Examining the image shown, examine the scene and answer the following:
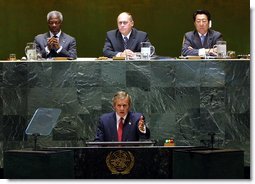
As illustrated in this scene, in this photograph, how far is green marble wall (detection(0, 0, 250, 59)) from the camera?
14.3m

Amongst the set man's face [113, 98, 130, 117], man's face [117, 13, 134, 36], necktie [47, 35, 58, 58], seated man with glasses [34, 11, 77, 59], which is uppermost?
man's face [117, 13, 134, 36]

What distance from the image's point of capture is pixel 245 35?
14.4m

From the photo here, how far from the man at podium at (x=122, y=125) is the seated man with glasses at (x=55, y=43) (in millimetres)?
1304

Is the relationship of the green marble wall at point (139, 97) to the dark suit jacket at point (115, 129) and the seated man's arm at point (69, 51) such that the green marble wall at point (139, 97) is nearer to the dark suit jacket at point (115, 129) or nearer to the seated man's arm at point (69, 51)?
the dark suit jacket at point (115, 129)

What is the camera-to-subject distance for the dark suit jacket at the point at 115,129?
10.3 meters

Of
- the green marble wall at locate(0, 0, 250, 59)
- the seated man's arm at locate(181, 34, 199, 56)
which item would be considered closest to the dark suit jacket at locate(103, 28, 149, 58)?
the seated man's arm at locate(181, 34, 199, 56)

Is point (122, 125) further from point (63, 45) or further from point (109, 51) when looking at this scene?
point (63, 45)

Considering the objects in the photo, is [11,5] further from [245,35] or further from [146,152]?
[146,152]

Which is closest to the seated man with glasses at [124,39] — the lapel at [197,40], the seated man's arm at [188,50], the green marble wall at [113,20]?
the seated man's arm at [188,50]

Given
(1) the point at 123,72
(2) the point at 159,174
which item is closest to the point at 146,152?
(2) the point at 159,174

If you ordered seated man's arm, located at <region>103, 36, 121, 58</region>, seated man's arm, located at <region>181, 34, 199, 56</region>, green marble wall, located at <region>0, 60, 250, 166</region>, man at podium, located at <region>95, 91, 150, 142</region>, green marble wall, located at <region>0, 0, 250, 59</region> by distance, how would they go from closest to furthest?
man at podium, located at <region>95, 91, 150, 142</region> < green marble wall, located at <region>0, 60, 250, 166</region> < seated man's arm, located at <region>181, 34, 199, 56</region> < seated man's arm, located at <region>103, 36, 121, 58</region> < green marble wall, located at <region>0, 0, 250, 59</region>

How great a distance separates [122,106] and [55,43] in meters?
1.52

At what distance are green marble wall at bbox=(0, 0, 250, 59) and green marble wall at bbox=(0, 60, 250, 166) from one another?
3.85 m

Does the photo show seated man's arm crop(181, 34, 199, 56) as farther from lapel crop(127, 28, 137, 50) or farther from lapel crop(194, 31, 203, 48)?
lapel crop(127, 28, 137, 50)
